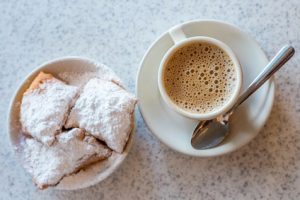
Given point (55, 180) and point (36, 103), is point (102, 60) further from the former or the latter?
point (55, 180)

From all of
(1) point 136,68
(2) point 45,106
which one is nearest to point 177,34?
(1) point 136,68

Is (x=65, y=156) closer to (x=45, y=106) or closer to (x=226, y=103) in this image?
(x=45, y=106)

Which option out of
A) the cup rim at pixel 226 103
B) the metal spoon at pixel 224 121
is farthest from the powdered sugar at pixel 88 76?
the metal spoon at pixel 224 121

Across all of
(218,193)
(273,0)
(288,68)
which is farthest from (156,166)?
(273,0)

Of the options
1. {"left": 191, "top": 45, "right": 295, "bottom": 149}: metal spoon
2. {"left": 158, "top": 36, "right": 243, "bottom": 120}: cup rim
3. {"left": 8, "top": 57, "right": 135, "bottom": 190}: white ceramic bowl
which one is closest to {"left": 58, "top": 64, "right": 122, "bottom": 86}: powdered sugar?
{"left": 8, "top": 57, "right": 135, "bottom": 190}: white ceramic bowl

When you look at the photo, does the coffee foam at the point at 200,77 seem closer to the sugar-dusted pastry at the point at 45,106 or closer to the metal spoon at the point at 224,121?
the metal spoon at the point at 224,121

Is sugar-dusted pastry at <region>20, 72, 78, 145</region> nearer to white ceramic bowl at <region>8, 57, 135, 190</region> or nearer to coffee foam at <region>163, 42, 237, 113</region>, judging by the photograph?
white ceramic bowl at <region>8, 57, 135, 190</region>
